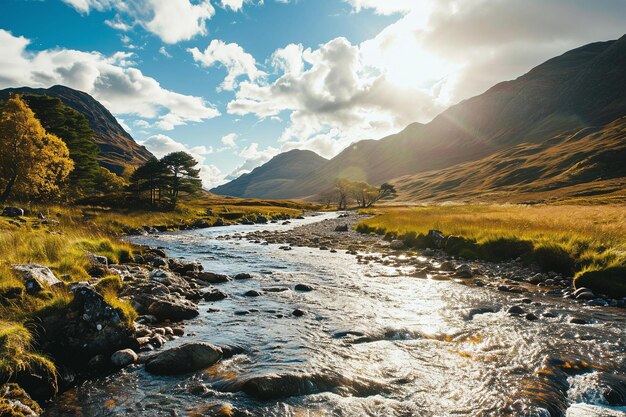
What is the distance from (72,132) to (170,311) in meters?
63.7

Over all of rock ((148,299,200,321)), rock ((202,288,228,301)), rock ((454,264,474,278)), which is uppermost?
rock ((148,299,200,321))

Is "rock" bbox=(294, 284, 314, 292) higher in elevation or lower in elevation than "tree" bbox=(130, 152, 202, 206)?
lower

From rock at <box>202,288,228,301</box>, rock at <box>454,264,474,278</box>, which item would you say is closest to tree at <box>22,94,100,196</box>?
rock at <box>202,288,228,301</box>

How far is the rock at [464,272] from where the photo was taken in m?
17.9

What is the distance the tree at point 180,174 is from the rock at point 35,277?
2784 inches

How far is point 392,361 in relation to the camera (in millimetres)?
8805

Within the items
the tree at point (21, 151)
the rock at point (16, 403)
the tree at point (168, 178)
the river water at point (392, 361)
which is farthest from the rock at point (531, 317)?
the tree at point (168, 178)

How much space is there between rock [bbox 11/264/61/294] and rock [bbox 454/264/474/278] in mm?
17611

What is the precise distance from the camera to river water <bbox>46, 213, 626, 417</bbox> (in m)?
6.81

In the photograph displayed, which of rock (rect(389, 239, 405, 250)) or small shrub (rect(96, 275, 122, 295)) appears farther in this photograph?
rock (rect(389, 239, 405, 250))

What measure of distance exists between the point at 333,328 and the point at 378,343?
67.1 inches

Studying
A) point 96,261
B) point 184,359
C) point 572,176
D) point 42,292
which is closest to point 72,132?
point 96,261

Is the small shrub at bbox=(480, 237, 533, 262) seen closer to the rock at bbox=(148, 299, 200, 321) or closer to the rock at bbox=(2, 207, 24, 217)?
the rock at bbox=(148, 299, 200, 321)

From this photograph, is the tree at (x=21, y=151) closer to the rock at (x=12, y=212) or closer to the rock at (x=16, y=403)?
the rock at (x=12, y=212)
